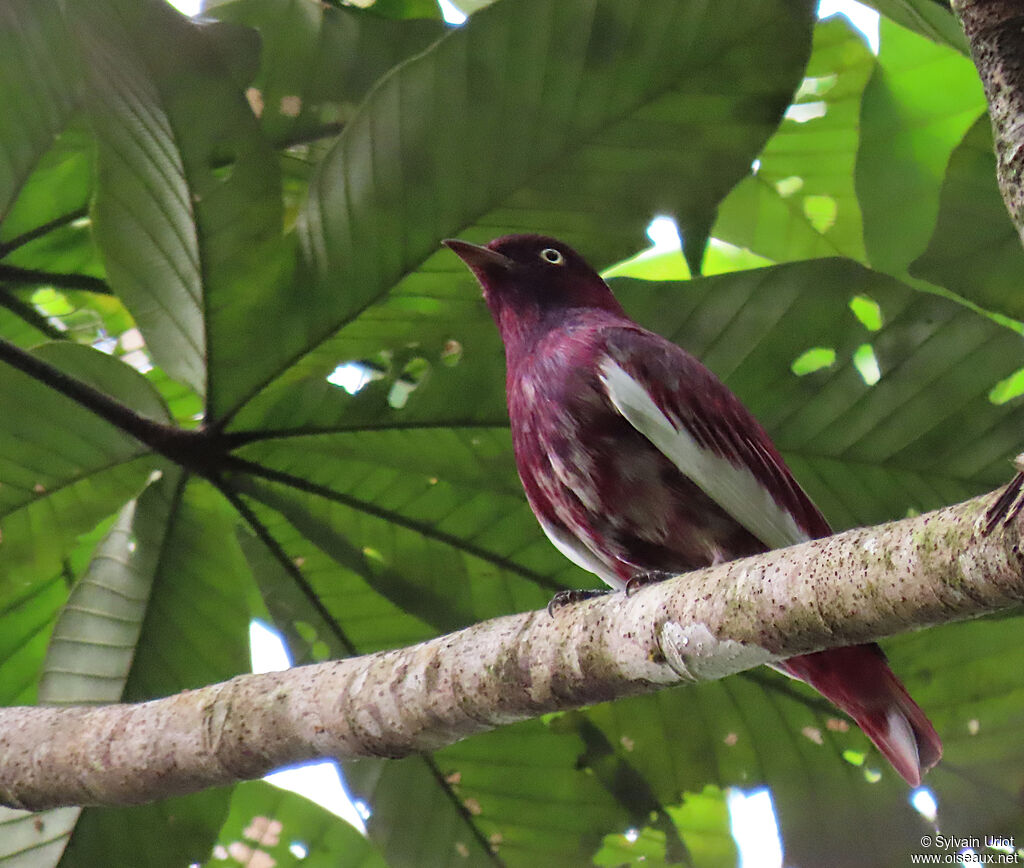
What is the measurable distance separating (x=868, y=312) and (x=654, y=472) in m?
0.53

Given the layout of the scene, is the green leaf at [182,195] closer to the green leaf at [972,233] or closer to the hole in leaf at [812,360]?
the hole in leaf at [812,360]

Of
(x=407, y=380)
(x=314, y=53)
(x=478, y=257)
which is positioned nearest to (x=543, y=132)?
(x=478, y=257)

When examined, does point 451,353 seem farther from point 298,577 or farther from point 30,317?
point 30,317

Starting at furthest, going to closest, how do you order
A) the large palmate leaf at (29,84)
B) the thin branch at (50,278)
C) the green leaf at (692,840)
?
the thin branch at (50,278) → the green leaf at (692,840) → the large palmate leaf at (29,84)

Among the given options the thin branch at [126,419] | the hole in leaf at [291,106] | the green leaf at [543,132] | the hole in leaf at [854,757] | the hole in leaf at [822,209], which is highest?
the hole in leaf at [291,106]

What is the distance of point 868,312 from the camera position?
195cm

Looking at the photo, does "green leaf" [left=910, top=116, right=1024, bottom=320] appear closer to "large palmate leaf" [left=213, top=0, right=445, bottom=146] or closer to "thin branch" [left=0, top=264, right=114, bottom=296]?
"large palmate leaf" [left=213, top=0, right=445, bottom=146]

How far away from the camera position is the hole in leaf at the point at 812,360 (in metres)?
1.84

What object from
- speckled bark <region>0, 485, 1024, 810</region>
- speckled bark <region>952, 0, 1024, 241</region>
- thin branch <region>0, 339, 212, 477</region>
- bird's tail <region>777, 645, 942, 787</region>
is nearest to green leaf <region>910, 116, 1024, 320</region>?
speckled bark <region>952, 0, 1024, 241</region>

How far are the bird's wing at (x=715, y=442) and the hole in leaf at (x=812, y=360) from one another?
6.8 inches

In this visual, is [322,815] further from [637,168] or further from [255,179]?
[637,168]

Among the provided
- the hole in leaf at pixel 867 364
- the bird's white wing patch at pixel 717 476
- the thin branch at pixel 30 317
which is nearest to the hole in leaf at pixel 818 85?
the hole in leaf at pixel 867 364

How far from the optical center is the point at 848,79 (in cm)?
245

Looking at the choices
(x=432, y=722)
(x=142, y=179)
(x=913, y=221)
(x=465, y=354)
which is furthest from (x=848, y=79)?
(x=432, y=722)
